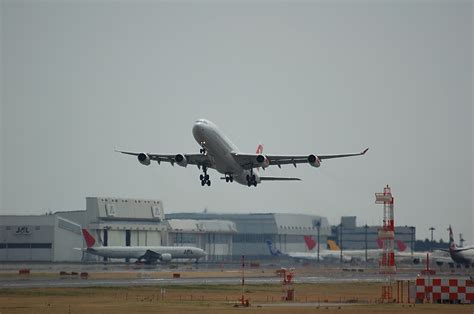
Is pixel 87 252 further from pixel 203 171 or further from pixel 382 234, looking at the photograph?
pixel 382 234

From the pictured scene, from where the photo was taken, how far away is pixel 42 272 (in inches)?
5079

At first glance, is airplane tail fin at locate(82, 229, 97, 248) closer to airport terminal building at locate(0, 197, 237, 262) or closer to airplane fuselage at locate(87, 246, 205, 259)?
airplane fuselage at locate(87, 246, 205, 259)

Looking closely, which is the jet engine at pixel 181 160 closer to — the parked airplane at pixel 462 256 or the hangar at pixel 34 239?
the parked airplane at pixel 462 256

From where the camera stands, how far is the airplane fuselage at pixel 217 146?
83.3 meters

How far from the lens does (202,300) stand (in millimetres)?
74625

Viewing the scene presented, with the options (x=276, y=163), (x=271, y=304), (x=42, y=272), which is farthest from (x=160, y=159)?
(x=42, y=272)

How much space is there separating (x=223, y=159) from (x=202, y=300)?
53.7ft

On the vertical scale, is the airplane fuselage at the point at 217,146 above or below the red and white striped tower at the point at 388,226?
above

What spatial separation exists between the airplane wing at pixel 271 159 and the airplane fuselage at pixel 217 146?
2.26 feet

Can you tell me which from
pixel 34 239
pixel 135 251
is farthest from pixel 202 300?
pixel 34 239

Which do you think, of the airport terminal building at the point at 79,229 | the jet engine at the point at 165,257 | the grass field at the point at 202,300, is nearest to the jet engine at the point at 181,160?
the grass field at the point at 202,300

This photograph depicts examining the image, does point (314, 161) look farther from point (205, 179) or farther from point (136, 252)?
point (136, 252)

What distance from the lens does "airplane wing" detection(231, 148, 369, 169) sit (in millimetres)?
87688

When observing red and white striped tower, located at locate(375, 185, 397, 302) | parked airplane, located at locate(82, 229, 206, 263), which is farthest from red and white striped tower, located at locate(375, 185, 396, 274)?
parked airplane, located at locate(82, 229, 206, 263)
